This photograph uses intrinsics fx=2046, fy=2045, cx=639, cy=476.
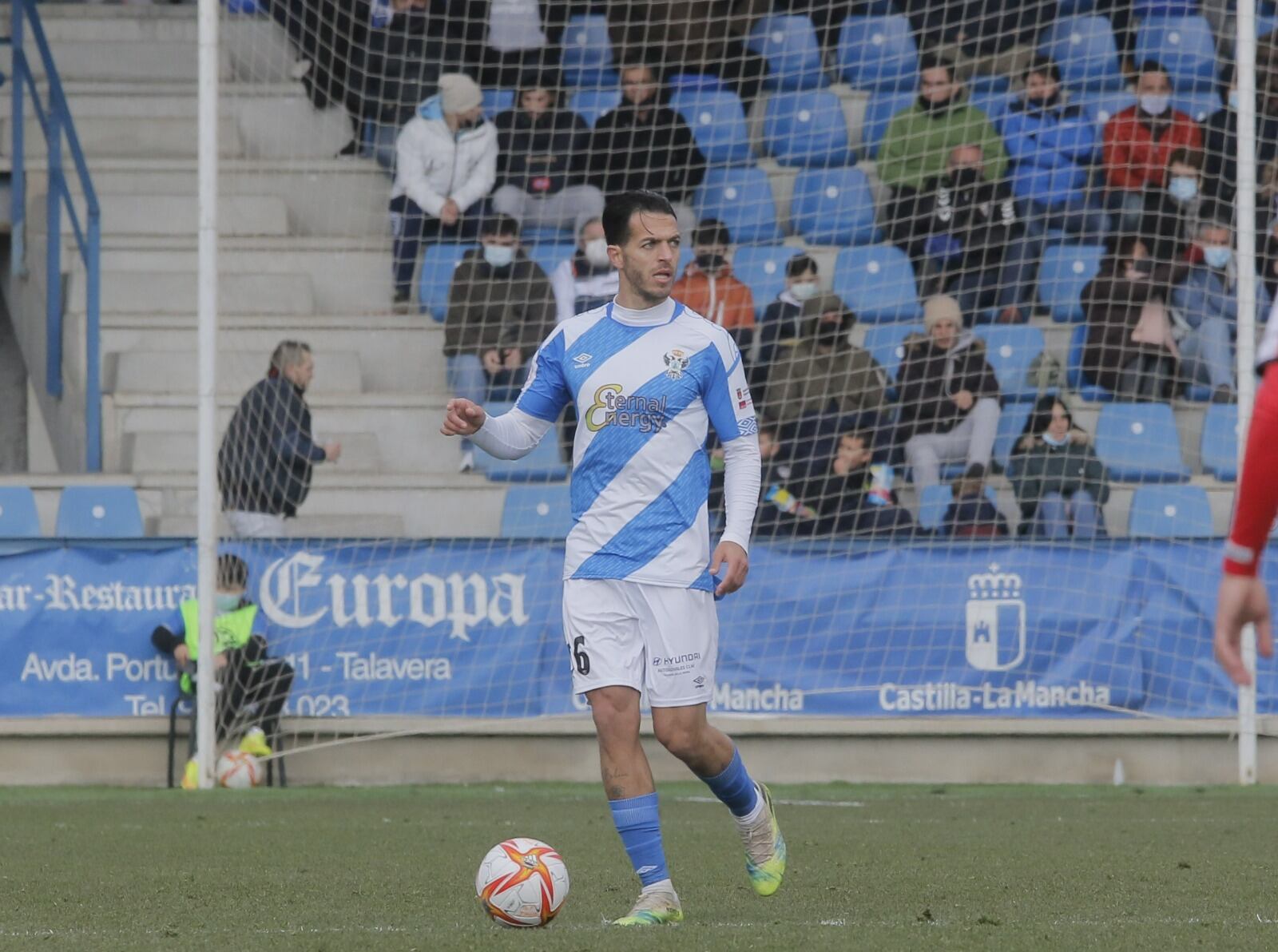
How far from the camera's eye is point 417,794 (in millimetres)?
10898

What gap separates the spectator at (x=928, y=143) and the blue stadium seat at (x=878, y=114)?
175 mm

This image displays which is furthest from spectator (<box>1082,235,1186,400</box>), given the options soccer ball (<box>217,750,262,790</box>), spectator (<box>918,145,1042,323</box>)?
soccer ball (<box>217,750,262,790</box>)

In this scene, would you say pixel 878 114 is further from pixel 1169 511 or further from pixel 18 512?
pixel 18 512

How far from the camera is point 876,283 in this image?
13695mm

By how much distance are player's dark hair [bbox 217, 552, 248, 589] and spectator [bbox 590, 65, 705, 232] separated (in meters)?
4.05

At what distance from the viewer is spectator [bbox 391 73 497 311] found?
14.0m

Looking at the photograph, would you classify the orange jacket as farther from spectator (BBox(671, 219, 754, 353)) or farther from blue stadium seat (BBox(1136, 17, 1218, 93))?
blue stadium seat (BBox(1136, 17, 1218, 93))

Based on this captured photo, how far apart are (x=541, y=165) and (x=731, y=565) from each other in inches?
351

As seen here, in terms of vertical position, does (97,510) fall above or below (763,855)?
below

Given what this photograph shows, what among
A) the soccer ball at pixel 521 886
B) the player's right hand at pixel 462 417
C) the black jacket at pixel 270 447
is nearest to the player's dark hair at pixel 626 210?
the player's right hand at pixel 462 417

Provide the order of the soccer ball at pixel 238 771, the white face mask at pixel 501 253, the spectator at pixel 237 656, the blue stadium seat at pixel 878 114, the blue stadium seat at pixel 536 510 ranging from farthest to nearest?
the blue stadium seat at pixel 878 114, the white face mask at pixel 501 253, the blue stadium seat at pixel 536 510, the spectator at pixel 237 656, the soccer ball at pixel 238 771

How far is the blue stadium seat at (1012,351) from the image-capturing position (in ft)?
42.8

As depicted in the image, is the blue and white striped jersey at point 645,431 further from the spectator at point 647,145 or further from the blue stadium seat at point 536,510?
the spectator at point 647,145

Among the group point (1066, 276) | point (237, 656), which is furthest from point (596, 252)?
point (237, 656)
